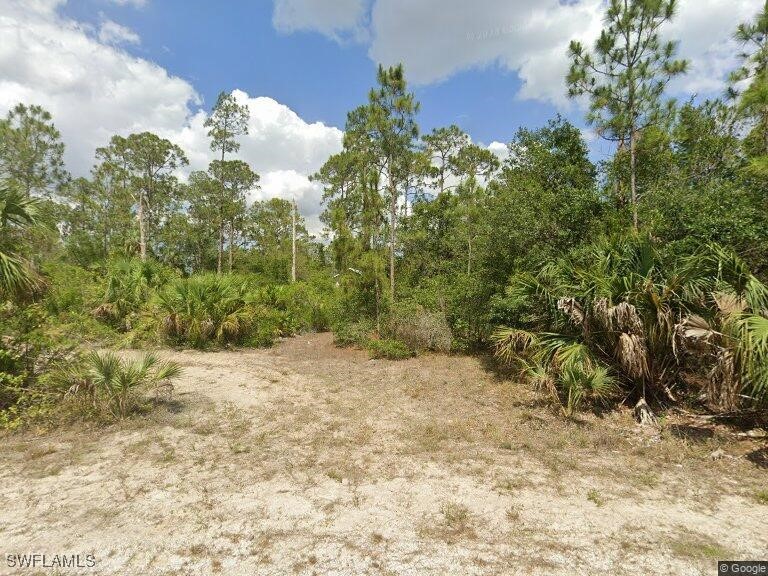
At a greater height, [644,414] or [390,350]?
[390,350]

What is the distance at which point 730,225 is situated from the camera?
6.41 m

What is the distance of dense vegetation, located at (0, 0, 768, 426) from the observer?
5.63 meters

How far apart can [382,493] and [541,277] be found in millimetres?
5671

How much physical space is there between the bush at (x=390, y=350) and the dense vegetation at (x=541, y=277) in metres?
0.04

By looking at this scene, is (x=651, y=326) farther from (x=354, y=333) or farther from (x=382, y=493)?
(x=354, y=333)

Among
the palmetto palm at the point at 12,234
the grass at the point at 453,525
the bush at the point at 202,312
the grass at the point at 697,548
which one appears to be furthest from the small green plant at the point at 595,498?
the bush at the point at 202,312

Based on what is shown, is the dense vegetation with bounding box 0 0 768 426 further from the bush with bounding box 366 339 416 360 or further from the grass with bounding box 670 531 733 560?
the grass with bounding box 670 531 733 560

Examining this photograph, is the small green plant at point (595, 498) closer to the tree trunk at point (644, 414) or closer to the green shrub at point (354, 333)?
the tree trunk at point (644, 414)

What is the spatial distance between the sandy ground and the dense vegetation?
2.93 ft

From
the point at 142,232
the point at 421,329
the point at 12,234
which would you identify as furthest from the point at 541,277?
the point at 142,232

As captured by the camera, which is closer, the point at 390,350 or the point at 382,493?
the point at 382,493

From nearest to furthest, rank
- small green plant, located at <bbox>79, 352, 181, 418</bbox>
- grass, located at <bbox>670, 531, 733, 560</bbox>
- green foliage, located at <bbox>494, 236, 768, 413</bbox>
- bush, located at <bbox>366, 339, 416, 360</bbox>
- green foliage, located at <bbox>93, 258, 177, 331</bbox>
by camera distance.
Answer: grass, located at <bbox>670, 531, 733, 560</bbox> < green foliage, located at <bbox>494, 236, 768, 413</bbox> < small green plant, located at <bbox>79, 352, 181, 418</bbox> < bush, located at <bbox>366, 339, 416, 360</bbox> < green foliage, located at <bbox>93, 258, 177, 331</bbox>

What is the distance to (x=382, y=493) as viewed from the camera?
405cm

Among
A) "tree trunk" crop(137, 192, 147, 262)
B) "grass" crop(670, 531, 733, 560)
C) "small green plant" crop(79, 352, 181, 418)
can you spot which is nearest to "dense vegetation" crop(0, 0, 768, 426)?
"small green plant" crop(79, 352, 181, 418)
